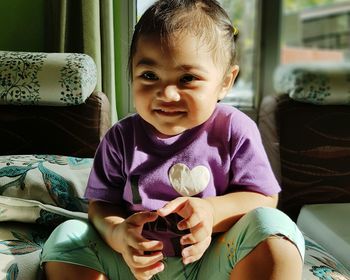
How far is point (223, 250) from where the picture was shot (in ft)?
3.17

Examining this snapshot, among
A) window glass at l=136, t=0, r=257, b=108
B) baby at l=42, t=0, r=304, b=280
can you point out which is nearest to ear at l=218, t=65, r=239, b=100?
baby at l=42, t=0, r=304, b=280

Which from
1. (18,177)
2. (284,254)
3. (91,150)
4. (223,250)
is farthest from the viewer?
(91,150)

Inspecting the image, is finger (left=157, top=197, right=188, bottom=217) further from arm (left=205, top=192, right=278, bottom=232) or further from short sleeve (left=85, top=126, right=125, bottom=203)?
short sleeve (left=85, top=126, right=125, bottom=203)

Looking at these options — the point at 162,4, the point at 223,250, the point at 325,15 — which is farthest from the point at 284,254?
the point at 325,15

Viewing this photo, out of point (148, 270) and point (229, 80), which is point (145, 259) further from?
point (229, 80)

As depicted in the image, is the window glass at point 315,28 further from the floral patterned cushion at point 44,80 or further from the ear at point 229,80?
the ear at point 229,80

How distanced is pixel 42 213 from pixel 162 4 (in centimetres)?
58

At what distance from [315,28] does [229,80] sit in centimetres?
128

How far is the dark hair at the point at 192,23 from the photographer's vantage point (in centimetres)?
99

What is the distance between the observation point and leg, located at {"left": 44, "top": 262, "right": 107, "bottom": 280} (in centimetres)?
94

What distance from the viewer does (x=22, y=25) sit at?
2055mm

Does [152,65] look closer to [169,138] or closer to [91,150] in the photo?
[169,138]

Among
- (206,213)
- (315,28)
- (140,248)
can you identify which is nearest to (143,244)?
(140,248)

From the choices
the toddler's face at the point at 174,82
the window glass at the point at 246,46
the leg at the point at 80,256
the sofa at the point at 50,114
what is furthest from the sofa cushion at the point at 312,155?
the leg at the point at 80,256
